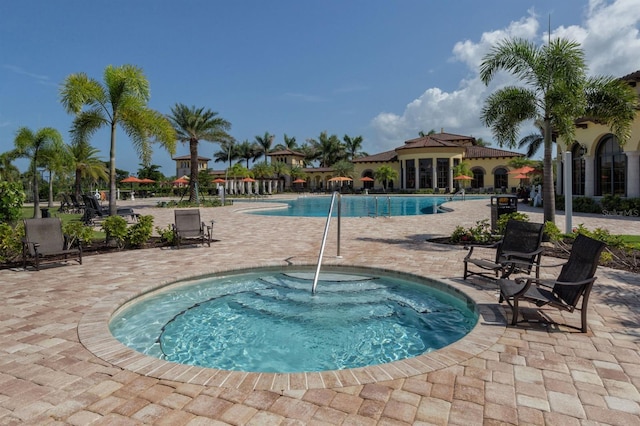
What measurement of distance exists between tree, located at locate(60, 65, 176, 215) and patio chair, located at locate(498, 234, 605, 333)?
13366 mm

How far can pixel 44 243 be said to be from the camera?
7312 millimetres

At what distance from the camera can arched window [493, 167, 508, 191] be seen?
46.6 meters

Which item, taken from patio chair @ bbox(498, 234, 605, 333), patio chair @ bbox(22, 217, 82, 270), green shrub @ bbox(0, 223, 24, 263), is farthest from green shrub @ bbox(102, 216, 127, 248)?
patio chair @ bbox(498, 234, 605, 333)

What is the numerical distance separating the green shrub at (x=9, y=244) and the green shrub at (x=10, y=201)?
207cm

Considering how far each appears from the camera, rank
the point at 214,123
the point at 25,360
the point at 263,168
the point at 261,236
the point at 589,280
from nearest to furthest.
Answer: the point at 25,360 < the point at 589,280 < the point at 261,236 < the point at 214,123 < the point at 263,168

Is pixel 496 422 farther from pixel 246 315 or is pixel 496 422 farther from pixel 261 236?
pixel 261 236

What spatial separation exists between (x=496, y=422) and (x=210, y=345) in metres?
3.12

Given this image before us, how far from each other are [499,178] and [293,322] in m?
47.7

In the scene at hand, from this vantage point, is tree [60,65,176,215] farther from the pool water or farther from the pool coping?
the pool coping

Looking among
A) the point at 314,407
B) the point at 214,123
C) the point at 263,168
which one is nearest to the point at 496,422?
the point at 314,407

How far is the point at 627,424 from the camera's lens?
8.20 feet

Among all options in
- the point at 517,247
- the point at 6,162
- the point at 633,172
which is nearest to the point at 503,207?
the point at 517,247

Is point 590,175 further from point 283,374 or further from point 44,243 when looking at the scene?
point 44,243

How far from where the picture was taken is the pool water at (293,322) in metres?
4.21
